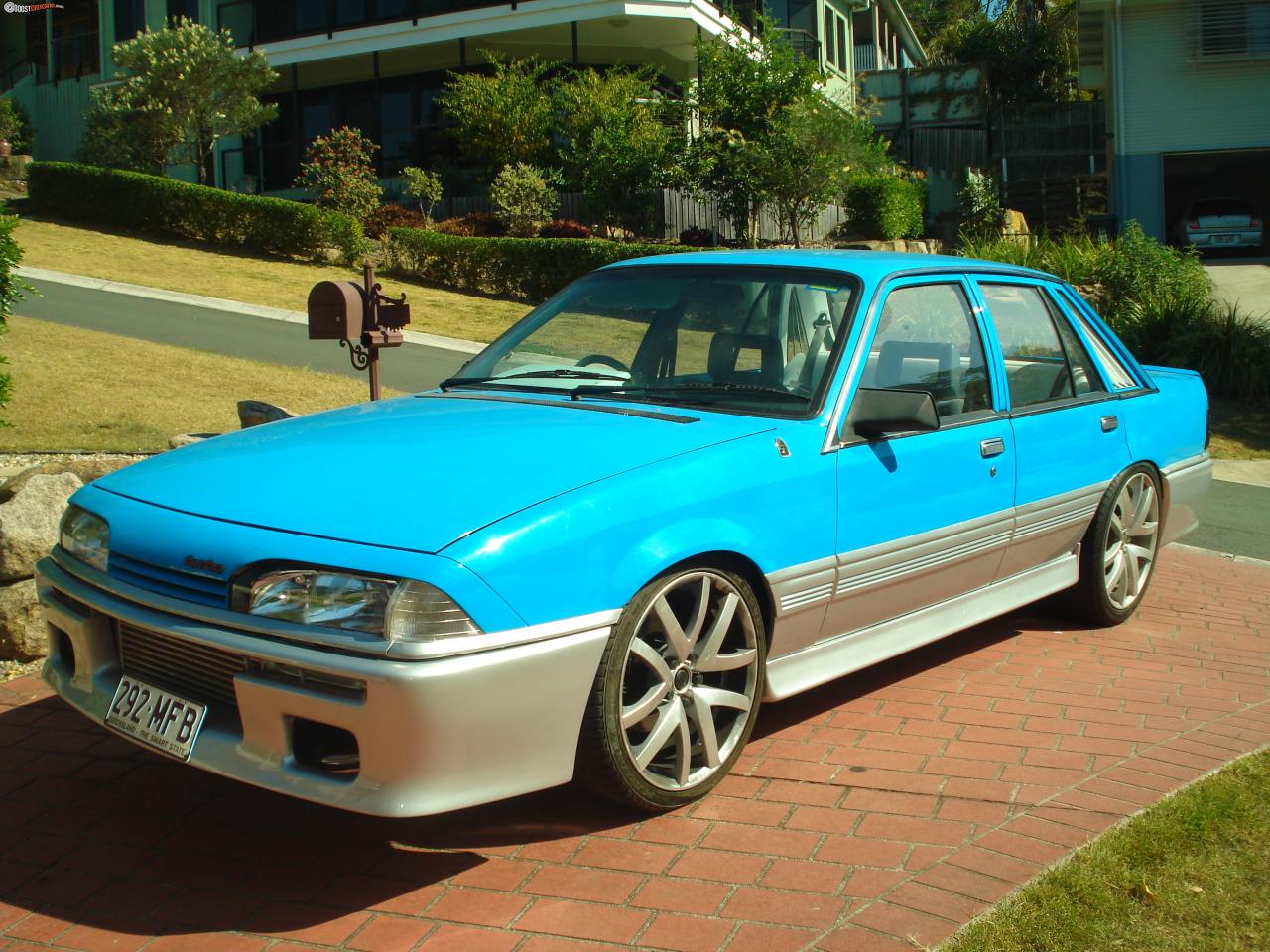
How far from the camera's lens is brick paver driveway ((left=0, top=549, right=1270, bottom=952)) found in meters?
3.14

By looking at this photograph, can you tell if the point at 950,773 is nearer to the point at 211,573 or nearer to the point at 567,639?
the point at 567,639

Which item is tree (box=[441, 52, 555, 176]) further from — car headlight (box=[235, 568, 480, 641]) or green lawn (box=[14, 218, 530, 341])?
car headlight (box=[235, 568, 480, 641])

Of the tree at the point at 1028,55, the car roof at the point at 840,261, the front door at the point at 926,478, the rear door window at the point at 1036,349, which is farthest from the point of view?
the tree at the point at 1028,55

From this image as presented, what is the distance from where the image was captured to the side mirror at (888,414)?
4.23m

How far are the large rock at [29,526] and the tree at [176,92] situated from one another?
24776mm

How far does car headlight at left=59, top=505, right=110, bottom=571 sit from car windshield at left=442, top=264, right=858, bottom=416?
155cm

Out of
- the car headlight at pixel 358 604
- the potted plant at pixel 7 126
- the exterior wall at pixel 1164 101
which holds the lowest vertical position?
the car headlight at pixel 358 604

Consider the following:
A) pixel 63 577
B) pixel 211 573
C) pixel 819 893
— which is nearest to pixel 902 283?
pixel 819 893

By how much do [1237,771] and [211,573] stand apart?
3.24 m

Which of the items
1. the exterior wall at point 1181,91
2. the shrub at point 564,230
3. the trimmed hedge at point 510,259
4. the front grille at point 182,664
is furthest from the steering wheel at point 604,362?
the exterior wall at point 1181,91

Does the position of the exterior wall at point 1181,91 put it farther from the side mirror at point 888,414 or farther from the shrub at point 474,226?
the side mirror at point 888,414

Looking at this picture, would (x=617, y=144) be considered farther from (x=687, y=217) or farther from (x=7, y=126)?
(x=7, y=126)

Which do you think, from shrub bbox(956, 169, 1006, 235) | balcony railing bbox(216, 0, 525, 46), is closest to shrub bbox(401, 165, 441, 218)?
balcony railing bbox(216, 0, 525, 46)

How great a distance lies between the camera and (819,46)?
35062mm
